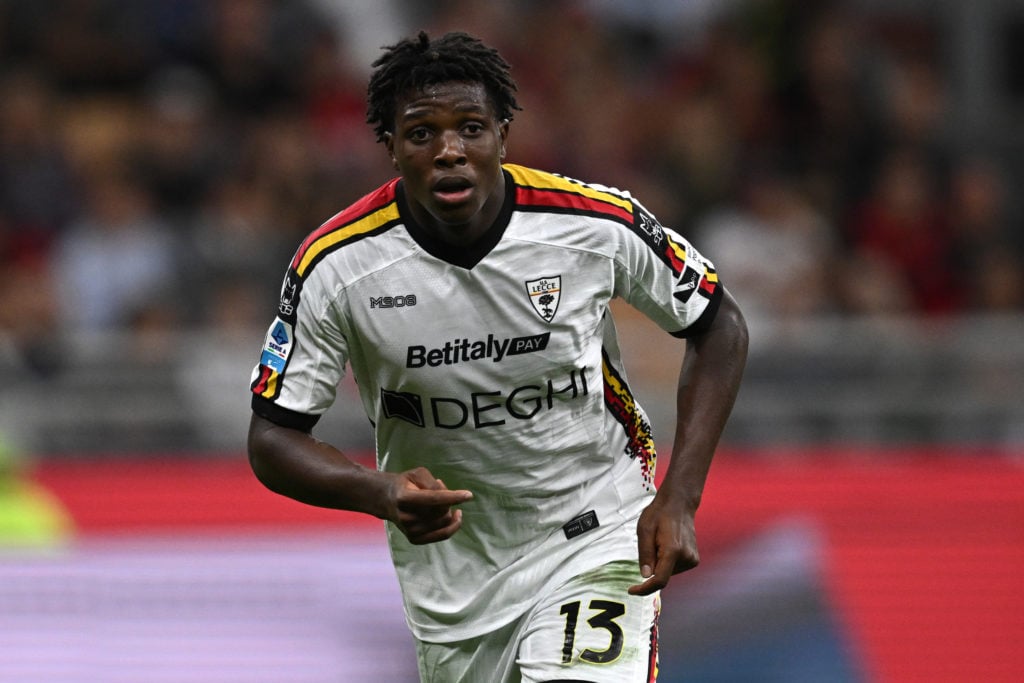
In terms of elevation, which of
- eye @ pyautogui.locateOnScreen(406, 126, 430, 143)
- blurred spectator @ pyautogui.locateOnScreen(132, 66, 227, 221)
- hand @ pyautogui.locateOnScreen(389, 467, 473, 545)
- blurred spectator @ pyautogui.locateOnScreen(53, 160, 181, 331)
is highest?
blurred spectator @ pyautogui.locateOnScreen(132, 66, 227, 221)

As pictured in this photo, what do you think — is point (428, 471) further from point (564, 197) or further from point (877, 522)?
point (877, 522)

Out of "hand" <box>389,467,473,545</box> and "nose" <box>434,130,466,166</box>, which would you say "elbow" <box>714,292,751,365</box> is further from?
"hand" <box>389,467,473,545</box>

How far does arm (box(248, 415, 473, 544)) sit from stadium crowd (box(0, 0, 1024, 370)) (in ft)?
15.5

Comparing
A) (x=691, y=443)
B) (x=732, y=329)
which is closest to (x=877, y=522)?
(x=732, y=329)

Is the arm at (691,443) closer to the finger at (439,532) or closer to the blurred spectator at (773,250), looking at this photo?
the finger at (439,532)

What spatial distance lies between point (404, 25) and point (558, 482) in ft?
30.3

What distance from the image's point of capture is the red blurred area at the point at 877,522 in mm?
7449

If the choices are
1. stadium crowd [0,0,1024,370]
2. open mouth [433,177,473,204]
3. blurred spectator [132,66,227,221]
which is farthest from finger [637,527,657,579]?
blurred spectator [132,66,227,221]

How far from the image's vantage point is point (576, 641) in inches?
173

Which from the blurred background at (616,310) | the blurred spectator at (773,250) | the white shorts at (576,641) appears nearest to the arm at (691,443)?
the white shorts at (576,641)

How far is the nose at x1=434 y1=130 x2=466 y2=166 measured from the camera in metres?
4.13

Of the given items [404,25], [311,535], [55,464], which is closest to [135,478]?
[55,464]

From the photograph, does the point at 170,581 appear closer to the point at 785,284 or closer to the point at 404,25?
the point at 785,284

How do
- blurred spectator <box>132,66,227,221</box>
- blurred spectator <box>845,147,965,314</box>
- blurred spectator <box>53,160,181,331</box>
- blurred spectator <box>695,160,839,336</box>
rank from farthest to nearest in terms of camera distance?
blurred spectator <box>132,66,227,221</box> → blurred spectator <box>845,147,965,314</box> → blurred spectator <box>53,160,181,331</box> → blurred spectator <box>695,160,839,336</box>
